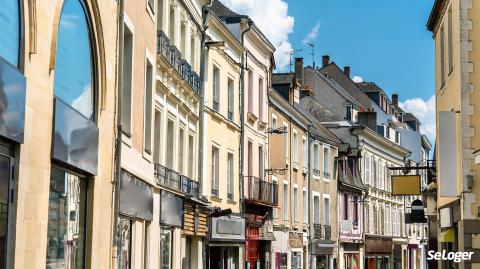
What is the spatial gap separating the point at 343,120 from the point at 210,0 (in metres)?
30.4

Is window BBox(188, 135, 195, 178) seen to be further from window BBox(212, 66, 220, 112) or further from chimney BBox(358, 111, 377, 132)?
chimney BBox(358, 111, 377, 132)

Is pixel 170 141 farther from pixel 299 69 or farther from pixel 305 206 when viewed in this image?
pixel 299 69

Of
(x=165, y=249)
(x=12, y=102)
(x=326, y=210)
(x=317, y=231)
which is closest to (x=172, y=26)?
(x=165, y=249)

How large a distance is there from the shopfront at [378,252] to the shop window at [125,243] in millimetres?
37214

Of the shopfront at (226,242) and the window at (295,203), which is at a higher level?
the window at (295,203)

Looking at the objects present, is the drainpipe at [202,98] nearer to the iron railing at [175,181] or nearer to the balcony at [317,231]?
the iron railing at [175,181]

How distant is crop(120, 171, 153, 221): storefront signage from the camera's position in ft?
46.0

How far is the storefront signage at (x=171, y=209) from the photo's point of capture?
18.4 metres

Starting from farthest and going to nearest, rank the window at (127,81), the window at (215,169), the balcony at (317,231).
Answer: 1. the balcony at (317,231)
2. the window at (215,169)
3. the window at (127,81)

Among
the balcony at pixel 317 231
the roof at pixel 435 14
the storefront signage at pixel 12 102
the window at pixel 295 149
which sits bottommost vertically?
the balcony at pixel 317 231

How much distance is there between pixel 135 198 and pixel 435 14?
41.3ft

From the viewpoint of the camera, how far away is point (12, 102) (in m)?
8.10

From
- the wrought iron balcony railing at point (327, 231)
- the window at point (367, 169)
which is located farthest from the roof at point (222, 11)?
the window at point (367, 169)

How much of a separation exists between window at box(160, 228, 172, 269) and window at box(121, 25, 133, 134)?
15.2 feet
